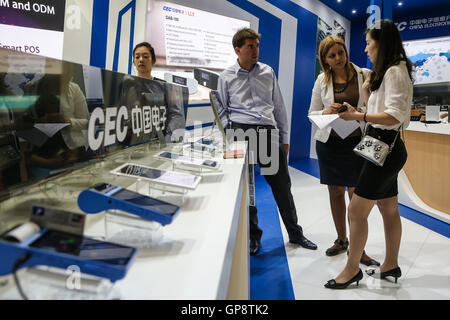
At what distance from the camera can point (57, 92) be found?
0.82m

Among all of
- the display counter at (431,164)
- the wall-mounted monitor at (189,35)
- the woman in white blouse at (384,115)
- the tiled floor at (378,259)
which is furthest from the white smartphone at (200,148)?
the wall-mounted monitor at (189,35)

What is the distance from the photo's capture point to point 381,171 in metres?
1.59

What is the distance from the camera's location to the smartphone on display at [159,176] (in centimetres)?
82

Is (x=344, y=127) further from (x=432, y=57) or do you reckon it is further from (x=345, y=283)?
(x=432, y=57)

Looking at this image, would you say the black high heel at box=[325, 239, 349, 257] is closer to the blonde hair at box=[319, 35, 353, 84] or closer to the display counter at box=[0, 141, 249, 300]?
the blonde hair at box=[319, 35, 353, 84]

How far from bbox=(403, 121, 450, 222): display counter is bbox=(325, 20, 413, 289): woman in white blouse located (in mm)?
1596

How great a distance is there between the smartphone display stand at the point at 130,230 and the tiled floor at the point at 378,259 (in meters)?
1.38

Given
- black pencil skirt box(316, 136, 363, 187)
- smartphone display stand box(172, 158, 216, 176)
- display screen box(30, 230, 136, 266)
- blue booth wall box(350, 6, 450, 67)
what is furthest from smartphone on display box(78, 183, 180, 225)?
blue booth wall box(350, 6, 450, 67)

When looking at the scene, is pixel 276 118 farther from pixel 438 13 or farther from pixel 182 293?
pixel 438 13

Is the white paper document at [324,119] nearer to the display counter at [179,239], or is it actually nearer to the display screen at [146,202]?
the display counter at [179,239]

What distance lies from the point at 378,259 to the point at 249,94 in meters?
1.45

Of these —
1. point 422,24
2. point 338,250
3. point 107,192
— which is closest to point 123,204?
point 107,192

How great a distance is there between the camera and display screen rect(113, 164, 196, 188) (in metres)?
0.83
